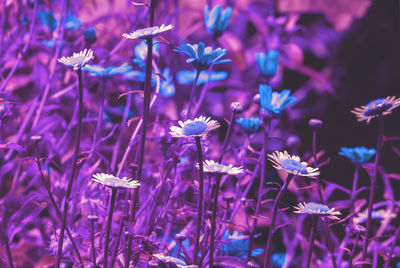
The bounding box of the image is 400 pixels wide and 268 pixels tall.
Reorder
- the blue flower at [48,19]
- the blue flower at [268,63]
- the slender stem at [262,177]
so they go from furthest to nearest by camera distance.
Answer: the blue flower at [48,19] → the blue flower at [268,63] → the slender stem at [262,177]

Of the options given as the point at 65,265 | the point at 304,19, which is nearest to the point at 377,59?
the point at 304,19

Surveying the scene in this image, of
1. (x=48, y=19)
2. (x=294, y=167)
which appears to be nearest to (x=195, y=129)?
(x=294, y=167)

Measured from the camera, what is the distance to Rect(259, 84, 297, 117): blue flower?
1.66 ft

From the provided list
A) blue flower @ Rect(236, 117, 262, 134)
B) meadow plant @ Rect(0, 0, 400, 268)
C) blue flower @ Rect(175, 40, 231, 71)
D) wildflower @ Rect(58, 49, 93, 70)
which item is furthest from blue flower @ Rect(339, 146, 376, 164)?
wildflower @ Rect(58, 49, 93, 70)

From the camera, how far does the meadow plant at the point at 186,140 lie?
45 cm

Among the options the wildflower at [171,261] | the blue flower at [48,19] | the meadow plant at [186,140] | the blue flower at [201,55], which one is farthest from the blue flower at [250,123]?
the blue flower at [48,19]

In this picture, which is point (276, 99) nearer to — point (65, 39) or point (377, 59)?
point (65, 39)

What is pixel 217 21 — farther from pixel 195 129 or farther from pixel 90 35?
pixel 195 129

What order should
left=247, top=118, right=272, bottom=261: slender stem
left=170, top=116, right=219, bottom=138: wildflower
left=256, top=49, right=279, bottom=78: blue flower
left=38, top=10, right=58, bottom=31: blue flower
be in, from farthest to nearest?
left=38, top=10, right=58, bottom=31: blue flower < left=256, top=49, right=279, bottom=78: blue flower < left=247, top=118, right=272, bottom=261: slender stem < left=170, top=116, right=219, bottom=138: wildflower

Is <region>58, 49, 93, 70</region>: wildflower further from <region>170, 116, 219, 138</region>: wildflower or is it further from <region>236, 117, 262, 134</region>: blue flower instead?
<region>236, 117, 262, 134</region>: blue flower

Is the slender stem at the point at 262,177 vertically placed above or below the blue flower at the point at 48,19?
below

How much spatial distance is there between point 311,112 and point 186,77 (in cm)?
79

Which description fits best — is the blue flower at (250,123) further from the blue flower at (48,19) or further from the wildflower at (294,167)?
the blue flower at (48,19)

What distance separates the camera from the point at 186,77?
0.73 metres
